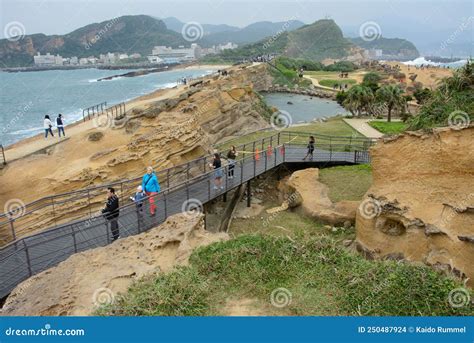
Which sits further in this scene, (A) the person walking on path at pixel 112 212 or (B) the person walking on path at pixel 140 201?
(B) the person walking on path at pixel 140 201

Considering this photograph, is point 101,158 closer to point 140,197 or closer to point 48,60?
point 140,197

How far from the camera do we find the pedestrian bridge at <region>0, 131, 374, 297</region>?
1037 cm

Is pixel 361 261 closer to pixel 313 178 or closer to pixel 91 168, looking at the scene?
pixel 313 178

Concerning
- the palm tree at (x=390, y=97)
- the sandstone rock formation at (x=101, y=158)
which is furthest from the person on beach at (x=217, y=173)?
the palm tree at (x=390, y=97)

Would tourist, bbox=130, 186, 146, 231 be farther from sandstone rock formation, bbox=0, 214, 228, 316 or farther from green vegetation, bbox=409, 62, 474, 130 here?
green vegetation, bbox=409, 62, 474, 130

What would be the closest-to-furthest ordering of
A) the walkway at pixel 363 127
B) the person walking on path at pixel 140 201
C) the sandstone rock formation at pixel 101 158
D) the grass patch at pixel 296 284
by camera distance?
the grass patch at pixel 296 284 < the person walking on path at pixel 140 201 < the sandstone rock formation at pixel 101 158 < the walkway at pixel 363 127

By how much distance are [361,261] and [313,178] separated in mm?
10143

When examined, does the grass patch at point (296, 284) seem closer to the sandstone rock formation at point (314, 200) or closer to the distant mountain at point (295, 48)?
the sandstone rock formation at point (314, 200)

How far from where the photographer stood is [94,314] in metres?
6.64

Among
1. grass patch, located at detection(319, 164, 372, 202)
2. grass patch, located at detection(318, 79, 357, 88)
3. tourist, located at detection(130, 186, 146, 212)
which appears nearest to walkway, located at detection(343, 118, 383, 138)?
grass patch, located at detection(319, 164, 372, 202)

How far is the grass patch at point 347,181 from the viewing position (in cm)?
1664

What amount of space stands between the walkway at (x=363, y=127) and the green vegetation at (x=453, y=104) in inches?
489

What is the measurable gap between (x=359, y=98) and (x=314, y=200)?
87.8ft

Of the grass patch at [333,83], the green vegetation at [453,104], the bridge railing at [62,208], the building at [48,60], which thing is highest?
the building at [48,60]
